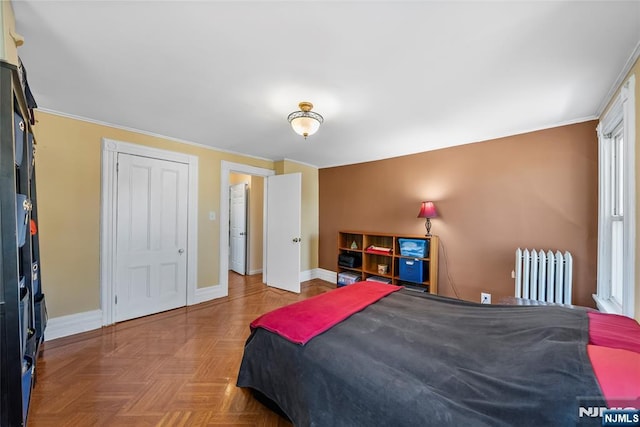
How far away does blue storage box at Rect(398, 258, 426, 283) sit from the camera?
3463mm

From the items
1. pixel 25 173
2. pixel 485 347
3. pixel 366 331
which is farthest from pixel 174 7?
pixel 485 347

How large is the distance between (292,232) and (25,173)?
118 inches

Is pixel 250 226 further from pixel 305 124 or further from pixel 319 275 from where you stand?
pixel 305 124

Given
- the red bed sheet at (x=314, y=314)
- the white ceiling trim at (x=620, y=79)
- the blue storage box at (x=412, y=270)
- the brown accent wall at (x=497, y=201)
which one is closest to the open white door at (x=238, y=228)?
the brown accent wall at (x=497, y=201)

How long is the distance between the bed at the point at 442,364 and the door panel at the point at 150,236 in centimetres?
217

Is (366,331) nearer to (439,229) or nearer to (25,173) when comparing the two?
(25,173)

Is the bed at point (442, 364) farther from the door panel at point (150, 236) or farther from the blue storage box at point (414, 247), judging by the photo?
the door panel at point (150, 236)

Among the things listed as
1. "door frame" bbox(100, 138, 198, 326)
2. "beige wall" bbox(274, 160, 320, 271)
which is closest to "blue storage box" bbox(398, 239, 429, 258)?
"beige wall" bbox(274, 160, 320, 271)

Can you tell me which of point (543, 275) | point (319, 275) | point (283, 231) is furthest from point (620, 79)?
point (319, 275)

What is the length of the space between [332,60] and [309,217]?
3.47 m

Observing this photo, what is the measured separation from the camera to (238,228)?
215 inches

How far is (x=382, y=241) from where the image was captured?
4.17 metres

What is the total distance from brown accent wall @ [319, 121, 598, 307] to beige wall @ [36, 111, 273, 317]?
3666 mm

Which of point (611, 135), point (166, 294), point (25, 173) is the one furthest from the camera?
point (166, 294)
